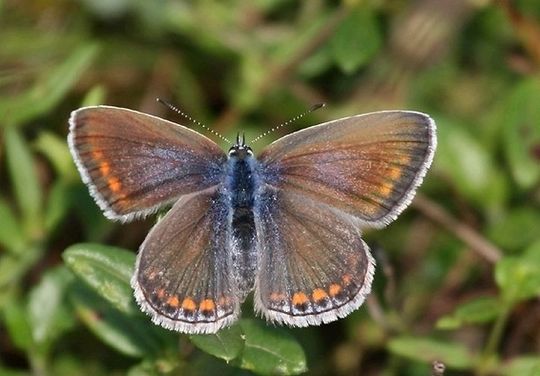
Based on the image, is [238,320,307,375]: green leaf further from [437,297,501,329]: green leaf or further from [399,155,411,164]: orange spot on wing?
[399,155,411,164]: orange spot on wing

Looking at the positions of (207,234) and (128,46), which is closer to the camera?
(207,234)

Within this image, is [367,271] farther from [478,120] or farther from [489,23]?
[489,23]

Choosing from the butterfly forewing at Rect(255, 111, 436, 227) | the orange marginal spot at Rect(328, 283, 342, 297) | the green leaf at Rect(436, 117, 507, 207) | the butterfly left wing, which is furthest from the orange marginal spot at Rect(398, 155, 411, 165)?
the green leaf at Rect(436, 117, 507, 207)

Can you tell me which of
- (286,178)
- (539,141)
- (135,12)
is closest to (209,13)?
(135,12)

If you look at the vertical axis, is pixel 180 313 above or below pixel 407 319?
above

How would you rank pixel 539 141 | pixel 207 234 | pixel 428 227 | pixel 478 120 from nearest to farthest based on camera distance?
pixel 207 234
pixel 539 141
pixel 428 227
pixel 478 120

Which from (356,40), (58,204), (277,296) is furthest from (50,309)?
(356,40)

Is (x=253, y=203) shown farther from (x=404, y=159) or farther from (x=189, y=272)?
(x=404, y=159)

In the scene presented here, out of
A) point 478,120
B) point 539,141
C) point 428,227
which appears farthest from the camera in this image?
point 478,120
